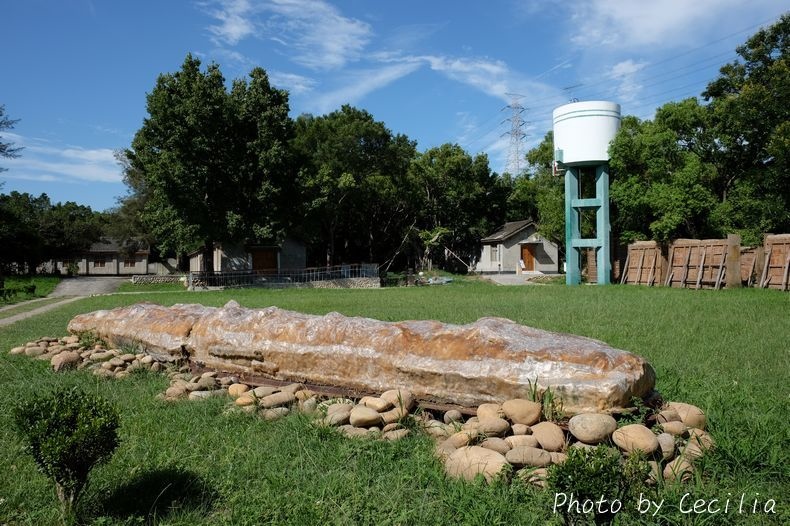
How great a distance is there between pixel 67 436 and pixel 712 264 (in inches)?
940

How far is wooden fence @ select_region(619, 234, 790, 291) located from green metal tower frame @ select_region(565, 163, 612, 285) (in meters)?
1.37

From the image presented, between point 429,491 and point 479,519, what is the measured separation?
20.0 inches

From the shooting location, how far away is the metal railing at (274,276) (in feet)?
103

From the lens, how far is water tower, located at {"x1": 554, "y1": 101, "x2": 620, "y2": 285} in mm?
27156

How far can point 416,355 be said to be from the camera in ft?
17.8

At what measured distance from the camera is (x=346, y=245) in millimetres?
44156

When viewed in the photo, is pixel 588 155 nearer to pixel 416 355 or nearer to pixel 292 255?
pixel 292 255

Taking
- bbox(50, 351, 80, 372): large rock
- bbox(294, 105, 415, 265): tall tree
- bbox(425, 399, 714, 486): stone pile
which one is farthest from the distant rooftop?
bbox(425, 399, 714, 486): stone pile

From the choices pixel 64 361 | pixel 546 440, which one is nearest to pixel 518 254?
pixel 64 361

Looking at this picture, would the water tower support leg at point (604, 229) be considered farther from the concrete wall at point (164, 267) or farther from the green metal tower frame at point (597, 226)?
the concrete wall at point (164, 267)

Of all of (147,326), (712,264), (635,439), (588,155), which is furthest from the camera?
(588,155)

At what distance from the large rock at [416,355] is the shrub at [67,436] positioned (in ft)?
9.19

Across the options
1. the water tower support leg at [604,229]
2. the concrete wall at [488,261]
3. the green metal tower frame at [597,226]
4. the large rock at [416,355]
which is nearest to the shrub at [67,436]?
the large rock at [416,355]

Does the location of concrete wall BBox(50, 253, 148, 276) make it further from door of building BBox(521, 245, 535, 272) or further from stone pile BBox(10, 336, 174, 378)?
stone pile BBox(10, 336, 174, 378)
